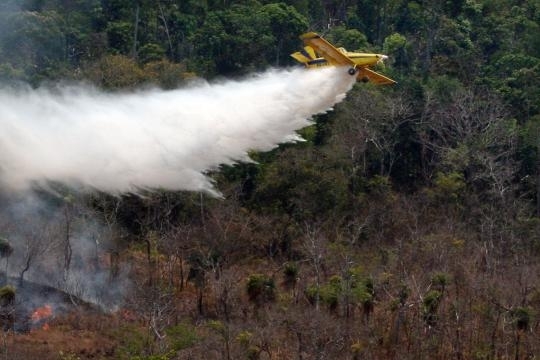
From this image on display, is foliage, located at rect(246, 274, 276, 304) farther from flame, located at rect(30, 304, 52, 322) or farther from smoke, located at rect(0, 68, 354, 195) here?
flame, located at rect(30, 304, 52, 322)

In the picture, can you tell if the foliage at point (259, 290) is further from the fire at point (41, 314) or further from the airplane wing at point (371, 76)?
the airplane wing at point (371, 76)

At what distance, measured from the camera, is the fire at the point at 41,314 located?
40656mm

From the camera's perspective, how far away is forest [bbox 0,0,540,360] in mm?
39219

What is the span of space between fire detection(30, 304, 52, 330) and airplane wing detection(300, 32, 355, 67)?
14.1 m

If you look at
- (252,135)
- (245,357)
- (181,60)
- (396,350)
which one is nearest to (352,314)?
(396,350)

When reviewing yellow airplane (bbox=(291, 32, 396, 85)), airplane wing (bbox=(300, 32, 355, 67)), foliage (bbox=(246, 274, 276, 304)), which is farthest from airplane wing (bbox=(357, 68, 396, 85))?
foliage (bbox=(246, 274, 276, 304))

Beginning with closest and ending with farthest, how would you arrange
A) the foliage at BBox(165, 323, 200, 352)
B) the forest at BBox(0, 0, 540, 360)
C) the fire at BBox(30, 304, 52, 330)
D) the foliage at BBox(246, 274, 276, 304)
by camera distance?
the foliage at BBox(165, 323, 200, 352), the forest at BBox(0, 0, 540, 360), the fire at BBox(30, 304, 52, 330), the foliage at BBox(246, 274, 276, 304)

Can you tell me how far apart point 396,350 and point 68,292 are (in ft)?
41.4

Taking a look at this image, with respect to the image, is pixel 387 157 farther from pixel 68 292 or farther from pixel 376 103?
pixel 68 292

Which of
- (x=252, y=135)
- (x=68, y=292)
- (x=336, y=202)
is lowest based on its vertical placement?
(x=68, y=292)

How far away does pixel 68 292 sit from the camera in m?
42.2

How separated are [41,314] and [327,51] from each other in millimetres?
14633

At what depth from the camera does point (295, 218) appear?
150 feet

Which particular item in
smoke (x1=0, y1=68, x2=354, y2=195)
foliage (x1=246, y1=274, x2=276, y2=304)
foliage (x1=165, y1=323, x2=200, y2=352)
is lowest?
foliage (x1=165, y1=323, x2=200, y2=352)
